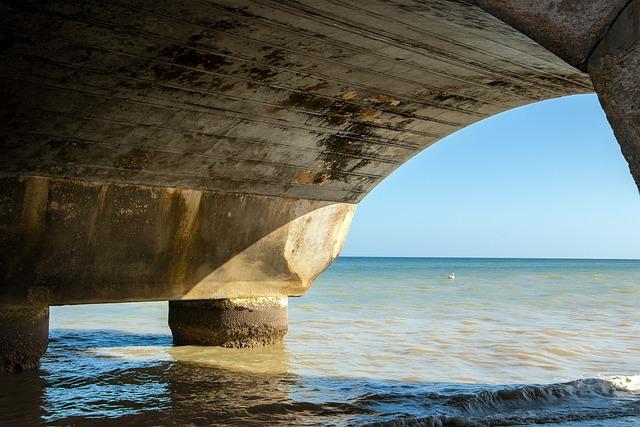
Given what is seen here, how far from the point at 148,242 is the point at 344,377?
264cm

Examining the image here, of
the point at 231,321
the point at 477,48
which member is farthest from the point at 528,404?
the point at 231,321

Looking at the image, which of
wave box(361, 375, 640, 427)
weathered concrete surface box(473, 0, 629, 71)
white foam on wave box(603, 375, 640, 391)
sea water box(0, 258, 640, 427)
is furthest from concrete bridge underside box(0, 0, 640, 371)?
white foam on wave box(603, 375, 640, 391)

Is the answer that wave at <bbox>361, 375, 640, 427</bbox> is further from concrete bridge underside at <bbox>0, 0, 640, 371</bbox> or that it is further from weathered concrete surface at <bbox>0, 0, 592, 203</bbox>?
weathered concrete surface at <bbox>0, 0, 592, 203</bbox>

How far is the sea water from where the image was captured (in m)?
6.28

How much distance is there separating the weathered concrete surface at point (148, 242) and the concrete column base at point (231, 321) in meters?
0.24

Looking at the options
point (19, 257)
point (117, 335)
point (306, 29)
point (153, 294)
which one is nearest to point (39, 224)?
point (19, 257)

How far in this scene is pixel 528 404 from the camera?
6691mm

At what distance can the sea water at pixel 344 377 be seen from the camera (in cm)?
628

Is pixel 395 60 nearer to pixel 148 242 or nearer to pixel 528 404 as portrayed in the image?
pixel 148 242

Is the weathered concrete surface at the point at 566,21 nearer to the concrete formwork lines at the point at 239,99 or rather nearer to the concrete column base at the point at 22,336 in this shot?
the concrete formwork lines at the point at 239,99

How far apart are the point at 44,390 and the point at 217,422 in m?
2.08

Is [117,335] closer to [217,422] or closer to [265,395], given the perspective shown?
[265,395]

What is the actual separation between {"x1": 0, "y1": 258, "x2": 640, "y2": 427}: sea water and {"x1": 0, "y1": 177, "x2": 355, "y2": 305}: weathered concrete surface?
943 mm

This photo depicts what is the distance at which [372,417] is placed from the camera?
618 cm
